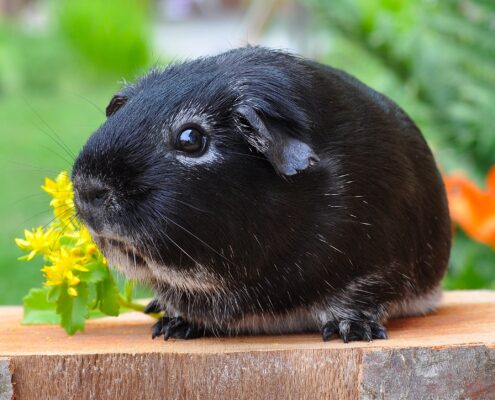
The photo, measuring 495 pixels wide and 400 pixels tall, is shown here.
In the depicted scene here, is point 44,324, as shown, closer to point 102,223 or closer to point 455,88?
point 102,223

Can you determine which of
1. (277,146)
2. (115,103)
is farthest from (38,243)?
(277,146)

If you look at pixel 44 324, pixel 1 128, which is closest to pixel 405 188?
pixel 44 324

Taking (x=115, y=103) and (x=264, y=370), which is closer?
(x=264, y=370)

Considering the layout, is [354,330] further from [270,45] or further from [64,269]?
[270,45]

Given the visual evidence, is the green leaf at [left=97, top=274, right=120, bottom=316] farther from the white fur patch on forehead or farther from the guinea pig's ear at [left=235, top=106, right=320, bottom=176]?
the guinea pig's ear at [left=235, top=106, right=320, bottom=176]

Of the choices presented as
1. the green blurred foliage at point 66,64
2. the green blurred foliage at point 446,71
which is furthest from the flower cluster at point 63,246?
the green blurred foliage at point 66,64

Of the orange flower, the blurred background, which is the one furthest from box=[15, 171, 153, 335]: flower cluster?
the orange flower
